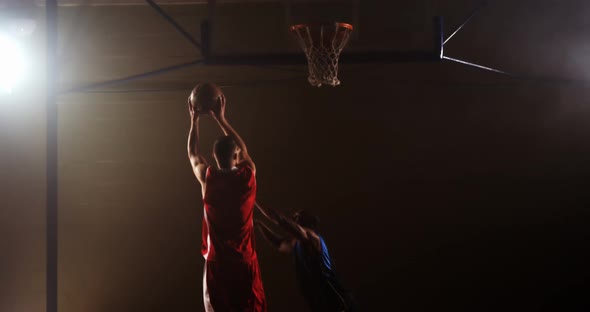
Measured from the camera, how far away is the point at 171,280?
18.1 feet

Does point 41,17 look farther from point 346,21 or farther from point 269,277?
point 269,277

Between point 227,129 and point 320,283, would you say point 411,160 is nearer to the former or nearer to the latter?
point 320,283

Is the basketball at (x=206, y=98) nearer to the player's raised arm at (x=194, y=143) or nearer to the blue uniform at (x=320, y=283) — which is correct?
the player's raised arm at (x=194, y=143)

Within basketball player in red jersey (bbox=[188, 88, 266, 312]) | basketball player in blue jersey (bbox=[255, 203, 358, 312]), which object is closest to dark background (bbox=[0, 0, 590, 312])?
basketball player in blue jersey (bbox=[255, 203, 358, 312])

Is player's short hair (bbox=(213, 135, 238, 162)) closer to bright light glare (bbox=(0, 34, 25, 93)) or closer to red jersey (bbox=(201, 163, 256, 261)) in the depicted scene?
red jersey (bbox=(201, 163, 256, 261))

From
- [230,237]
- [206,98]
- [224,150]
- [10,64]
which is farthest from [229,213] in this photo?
[10,64]

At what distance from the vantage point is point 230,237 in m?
4.70

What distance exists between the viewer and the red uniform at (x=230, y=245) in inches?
183

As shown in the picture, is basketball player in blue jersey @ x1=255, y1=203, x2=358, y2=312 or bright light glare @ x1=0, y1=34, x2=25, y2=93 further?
bright light glare @ x1=0, y1=34, x2=25, y2=93

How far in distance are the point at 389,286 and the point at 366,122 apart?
56.5 inches

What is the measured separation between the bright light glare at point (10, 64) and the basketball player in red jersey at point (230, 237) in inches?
85.0

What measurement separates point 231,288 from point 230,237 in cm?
37

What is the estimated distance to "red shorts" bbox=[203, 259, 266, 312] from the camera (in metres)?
4.63

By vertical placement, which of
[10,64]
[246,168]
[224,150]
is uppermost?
[10,64]
